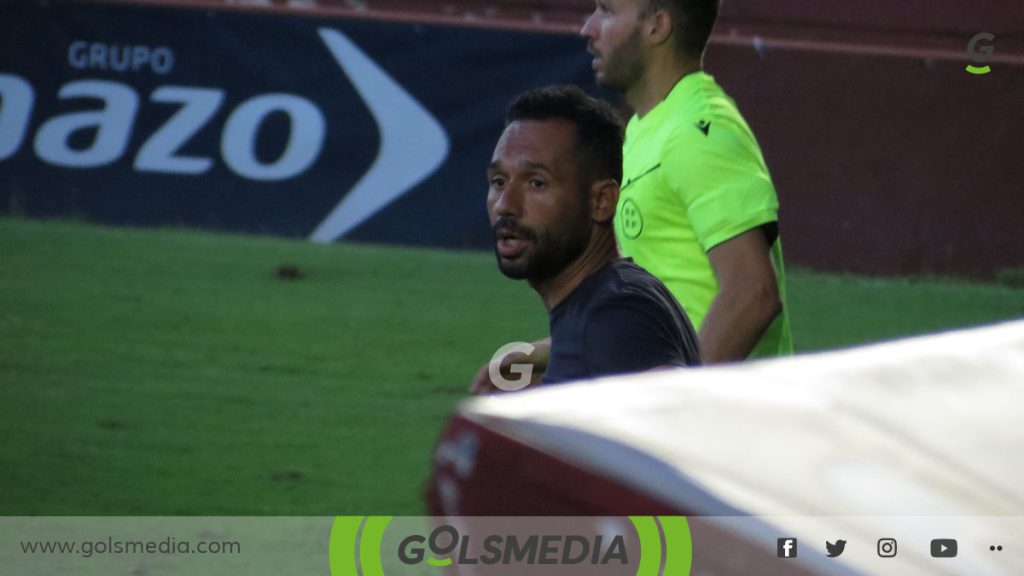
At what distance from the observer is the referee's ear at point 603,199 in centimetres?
331

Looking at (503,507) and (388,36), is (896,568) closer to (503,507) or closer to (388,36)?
(503,507)

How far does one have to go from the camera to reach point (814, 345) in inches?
378

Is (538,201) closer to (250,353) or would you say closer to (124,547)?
(124,547)

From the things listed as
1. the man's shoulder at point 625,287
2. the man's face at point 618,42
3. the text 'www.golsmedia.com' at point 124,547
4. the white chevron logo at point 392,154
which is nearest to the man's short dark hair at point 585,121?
the man's shoulder at point 625,287

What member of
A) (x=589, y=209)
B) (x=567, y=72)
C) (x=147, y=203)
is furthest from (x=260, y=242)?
(x=589, y=209)

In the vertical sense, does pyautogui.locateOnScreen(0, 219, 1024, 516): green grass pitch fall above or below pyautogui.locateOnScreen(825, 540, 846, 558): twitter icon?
below

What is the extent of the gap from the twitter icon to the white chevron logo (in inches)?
452

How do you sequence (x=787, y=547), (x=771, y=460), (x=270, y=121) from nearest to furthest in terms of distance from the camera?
(x=787, y=547) → (x=771, y=460) → (x=270, y=121)

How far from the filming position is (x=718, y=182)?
377cm

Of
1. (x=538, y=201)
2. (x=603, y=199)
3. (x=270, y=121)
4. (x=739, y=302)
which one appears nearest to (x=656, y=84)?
(x=739, y=302)

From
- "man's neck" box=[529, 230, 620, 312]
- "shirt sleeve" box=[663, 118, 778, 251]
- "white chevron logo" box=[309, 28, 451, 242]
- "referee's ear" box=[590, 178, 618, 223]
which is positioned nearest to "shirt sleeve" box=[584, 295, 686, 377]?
"man's neck" box=[529, 230, 620, 312]

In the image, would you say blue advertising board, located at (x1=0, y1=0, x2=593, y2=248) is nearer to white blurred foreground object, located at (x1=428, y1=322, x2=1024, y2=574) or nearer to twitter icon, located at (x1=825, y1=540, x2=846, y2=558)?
white blurred foreground object, located at (x1=428, y1=322, x2=1024, y2=574)

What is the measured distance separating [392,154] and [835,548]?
1152 centimetres

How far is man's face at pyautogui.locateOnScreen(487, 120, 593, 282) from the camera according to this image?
3.22 meters
